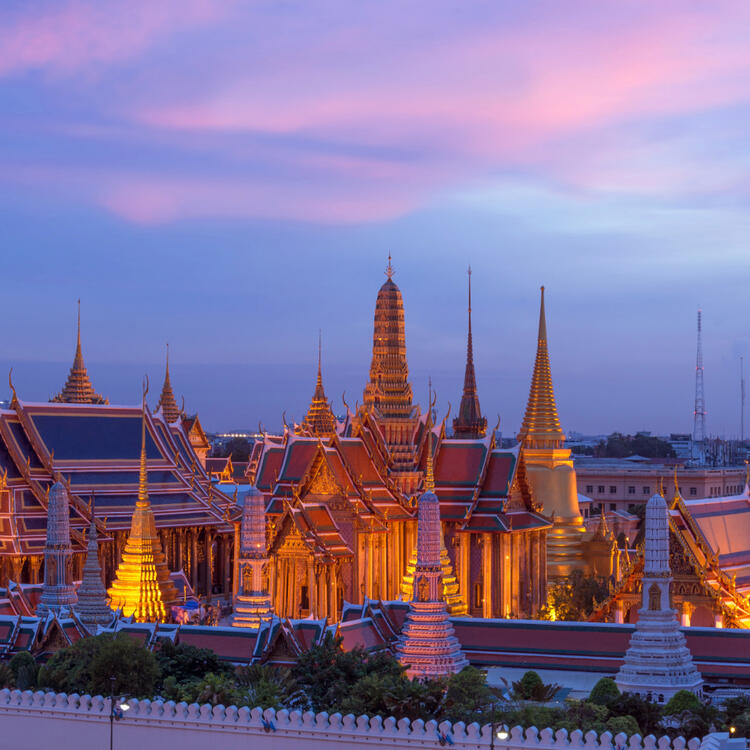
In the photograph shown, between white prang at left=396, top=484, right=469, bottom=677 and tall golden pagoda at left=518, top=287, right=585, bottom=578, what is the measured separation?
2044 cm

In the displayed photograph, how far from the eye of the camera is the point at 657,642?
2755 cm

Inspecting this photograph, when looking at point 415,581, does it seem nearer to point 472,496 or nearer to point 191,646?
point 191,646

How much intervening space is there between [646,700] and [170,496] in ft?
92.3

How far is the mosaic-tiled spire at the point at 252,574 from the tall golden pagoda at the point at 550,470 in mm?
18083

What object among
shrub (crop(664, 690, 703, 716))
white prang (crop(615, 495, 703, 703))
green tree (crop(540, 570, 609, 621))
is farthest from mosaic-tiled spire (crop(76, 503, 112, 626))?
green tree (crop(540, 570, 609, 621))

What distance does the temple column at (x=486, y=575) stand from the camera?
44.1m

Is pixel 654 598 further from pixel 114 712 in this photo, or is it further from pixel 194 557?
pixel 194 557

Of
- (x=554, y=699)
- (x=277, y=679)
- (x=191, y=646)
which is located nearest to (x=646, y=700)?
(x=554, y=699)

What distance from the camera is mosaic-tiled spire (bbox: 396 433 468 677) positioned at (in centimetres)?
2897

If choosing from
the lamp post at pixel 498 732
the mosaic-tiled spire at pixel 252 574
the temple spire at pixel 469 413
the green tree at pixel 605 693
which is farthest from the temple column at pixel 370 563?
the temple spire at pixel 469 413

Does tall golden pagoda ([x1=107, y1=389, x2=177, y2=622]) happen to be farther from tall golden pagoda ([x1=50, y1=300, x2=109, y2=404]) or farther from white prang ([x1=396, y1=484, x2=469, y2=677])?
tall golden pagoda ([x1=50, y1=300, x2=109, y2=404])

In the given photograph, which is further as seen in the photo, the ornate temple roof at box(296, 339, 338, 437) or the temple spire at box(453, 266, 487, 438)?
the temple spire at box(453, 266, 487, 438)

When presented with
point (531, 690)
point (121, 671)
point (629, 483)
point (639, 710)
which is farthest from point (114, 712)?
point (629, 483)

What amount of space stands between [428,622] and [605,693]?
481cm
